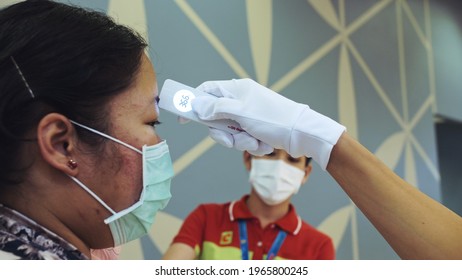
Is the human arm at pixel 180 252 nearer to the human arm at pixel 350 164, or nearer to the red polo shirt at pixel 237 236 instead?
the red polo shirt at pixel 237 236

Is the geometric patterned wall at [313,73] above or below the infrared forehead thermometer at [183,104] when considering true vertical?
above

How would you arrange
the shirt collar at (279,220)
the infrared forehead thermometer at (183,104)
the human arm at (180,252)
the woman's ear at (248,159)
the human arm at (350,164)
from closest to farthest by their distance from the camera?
the human arm at (350,164)
the infrared forehead thermometer at (183,104)
the human arm at (180,252)
the shirt collar at (279,220)
the woman's ear at (248,159)

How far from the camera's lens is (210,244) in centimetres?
164

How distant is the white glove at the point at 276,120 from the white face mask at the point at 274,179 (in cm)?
76

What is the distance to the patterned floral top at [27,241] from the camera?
759mm

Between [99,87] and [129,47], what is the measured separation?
12 centimetres

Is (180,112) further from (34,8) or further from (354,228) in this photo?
(354,228)

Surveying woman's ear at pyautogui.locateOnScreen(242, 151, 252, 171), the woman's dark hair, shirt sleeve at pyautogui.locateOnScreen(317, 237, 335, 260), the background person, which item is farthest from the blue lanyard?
the woman's dark hair

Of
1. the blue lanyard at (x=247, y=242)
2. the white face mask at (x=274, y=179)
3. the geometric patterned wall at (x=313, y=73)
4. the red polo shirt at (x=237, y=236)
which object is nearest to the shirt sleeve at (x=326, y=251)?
the red polo shirt at (x=237, y=236)

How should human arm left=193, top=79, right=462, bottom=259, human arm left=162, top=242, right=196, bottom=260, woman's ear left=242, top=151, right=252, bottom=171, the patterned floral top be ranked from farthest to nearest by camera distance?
1. woman's ear left=242, top=151, right=252, bottom=171
2. human arm left=162, top=242, right=196, bottom=260
3. human arm left=193, top=79, right=462, bottom=259
4. the patterned floral top

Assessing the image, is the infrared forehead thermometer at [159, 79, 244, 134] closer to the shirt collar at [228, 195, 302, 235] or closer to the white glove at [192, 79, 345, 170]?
the white glove at [192, 79, 345, 170]

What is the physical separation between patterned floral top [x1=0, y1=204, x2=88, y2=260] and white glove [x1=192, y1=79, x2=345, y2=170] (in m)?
0.37

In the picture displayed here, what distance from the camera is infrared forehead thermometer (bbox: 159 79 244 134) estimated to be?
1017 millimetres
